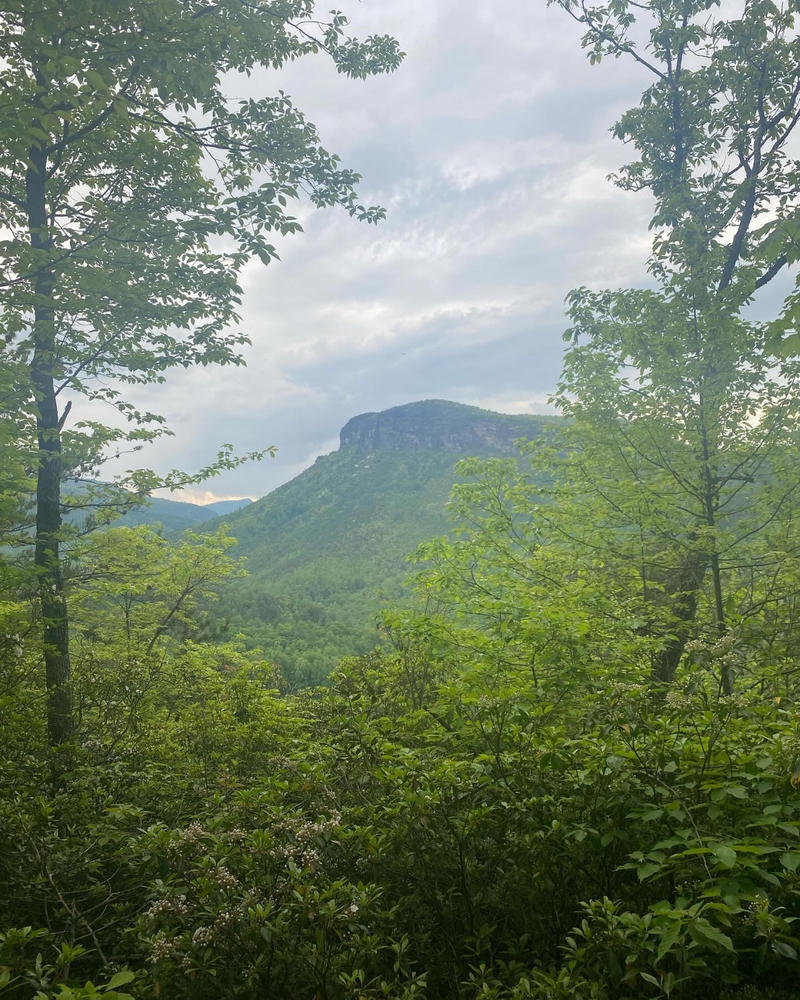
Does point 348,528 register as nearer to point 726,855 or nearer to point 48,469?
point 48,469

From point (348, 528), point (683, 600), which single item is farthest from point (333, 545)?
point (683, 600)

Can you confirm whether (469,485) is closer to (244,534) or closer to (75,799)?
(75,799)

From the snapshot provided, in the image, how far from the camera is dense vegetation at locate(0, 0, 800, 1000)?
2254 millimetres

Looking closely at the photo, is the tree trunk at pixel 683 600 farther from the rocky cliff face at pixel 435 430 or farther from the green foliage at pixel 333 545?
the rocky cliff face at pixel 435 430

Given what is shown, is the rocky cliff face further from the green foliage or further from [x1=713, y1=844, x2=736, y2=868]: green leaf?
[x1=713, y1=844, x2=736, y2=868]: green leaf

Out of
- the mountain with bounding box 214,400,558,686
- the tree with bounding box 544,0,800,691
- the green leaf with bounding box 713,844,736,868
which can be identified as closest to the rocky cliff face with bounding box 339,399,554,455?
the mountain with bounding box 214,400,558,686

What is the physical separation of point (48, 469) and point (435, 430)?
4791 inches

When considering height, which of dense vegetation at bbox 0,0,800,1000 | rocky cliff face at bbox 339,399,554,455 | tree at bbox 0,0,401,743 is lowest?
dense vegetation at bbox 0,0,800,1000

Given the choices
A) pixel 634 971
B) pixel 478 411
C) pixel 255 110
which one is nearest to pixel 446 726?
pixel 634 971

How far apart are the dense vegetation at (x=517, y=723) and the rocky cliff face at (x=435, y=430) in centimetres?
11242

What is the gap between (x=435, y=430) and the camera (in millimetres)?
127438

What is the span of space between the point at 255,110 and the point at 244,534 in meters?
89.9

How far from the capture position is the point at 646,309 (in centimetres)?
787

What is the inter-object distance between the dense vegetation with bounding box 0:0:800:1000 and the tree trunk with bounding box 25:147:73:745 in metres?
0.07
